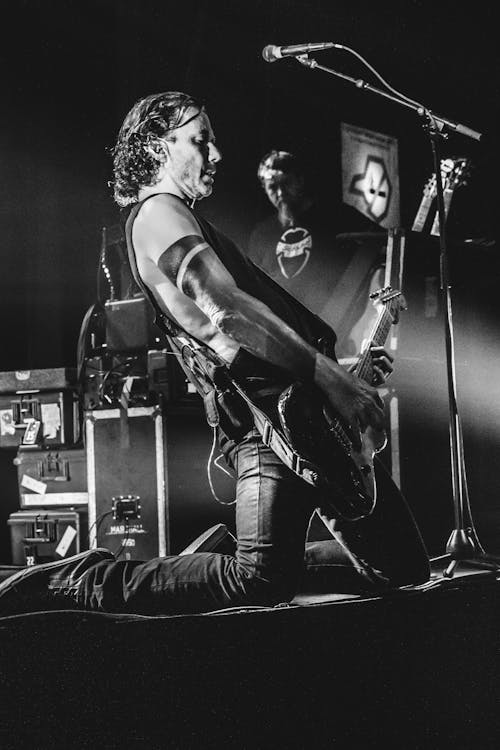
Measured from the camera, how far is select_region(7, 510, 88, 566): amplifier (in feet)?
12.7

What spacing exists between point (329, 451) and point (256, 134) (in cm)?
338

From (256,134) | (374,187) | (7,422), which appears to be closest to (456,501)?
(7,422)

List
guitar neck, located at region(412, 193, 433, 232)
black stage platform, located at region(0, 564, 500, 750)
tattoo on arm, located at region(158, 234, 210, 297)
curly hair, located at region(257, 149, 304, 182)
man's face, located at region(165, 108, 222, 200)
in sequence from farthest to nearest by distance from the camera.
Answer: curly hair, located at region(257, 149, 304, 182), guitar neck, located at region(412, 193, 433, 232), man's face, located at region(165, 108, 222, 200), tattoo on arm, located at region(158, 234, 210, 297), black stage platform, located at region(0, 564, 500, 750)

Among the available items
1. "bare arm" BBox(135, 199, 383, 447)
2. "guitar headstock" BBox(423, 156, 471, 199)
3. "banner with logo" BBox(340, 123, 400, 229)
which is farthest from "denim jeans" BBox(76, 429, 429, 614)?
"banner with logo" BBox(340, 123, 400, 229)

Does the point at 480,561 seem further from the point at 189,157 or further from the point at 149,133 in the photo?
the point at 149,133

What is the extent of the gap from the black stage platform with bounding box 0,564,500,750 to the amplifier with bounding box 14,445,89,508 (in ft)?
7.49

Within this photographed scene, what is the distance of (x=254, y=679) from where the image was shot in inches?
68.0

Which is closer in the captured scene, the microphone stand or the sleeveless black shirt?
the sleeveless black shirt

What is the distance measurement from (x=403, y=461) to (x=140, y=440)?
1224 millimetres

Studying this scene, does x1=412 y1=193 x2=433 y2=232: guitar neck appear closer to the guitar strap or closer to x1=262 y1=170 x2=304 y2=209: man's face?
x1=262 y1=170 x2=304 y2=209: man's face

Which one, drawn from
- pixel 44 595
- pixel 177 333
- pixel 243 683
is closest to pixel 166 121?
pixel 177 333

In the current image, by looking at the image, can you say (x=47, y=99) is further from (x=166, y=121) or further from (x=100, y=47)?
(x=166, y=121)

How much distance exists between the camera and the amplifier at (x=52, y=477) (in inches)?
156

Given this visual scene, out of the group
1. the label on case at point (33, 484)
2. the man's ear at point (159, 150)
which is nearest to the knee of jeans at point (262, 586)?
the man's ear at point (159, 150)
